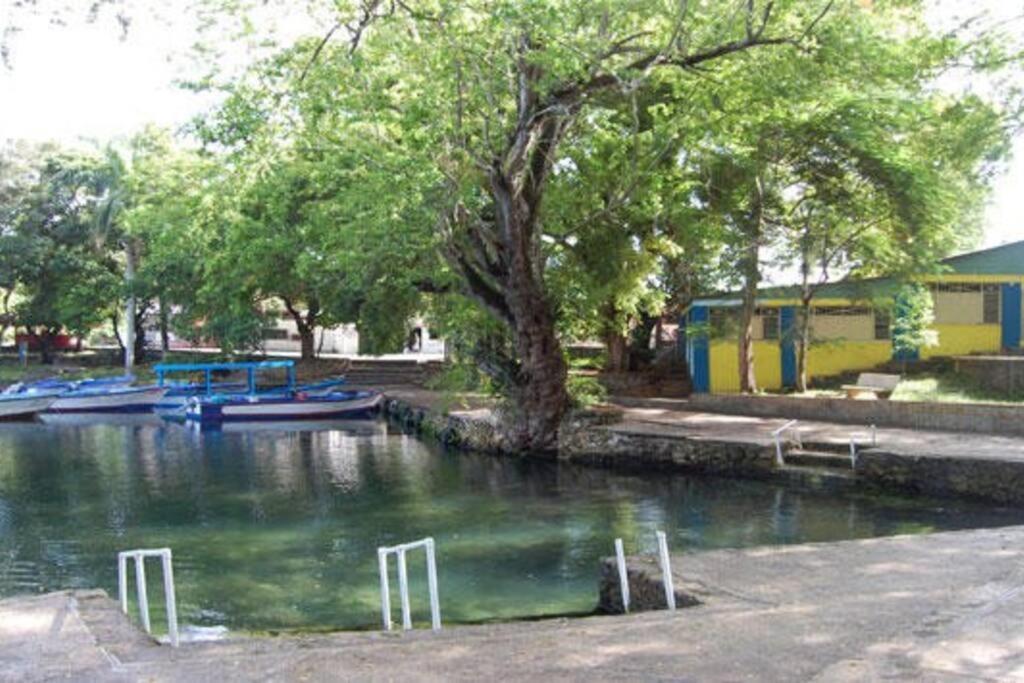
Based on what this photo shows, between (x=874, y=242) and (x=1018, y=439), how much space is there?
6748mm

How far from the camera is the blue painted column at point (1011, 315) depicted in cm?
2731

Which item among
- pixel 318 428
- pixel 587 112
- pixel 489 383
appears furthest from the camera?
pixel 318 428

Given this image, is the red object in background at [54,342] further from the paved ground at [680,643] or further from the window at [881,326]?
the paved ground at [680,643]

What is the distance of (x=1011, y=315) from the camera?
2739 cm

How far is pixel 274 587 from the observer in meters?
12.4

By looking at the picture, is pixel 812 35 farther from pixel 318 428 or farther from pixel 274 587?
pixel 318 428

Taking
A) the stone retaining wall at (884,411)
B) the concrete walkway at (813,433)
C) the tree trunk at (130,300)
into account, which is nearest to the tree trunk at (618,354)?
the concrete walkway at (813,433)

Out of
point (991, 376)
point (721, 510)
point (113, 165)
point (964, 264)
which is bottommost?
point (721, 510)

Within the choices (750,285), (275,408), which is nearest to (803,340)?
(750,285)

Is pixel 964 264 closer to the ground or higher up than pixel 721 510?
higher up

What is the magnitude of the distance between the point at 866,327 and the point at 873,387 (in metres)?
4.11

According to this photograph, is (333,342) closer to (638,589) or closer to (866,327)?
(866,327)

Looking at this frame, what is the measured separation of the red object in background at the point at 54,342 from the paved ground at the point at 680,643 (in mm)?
53751

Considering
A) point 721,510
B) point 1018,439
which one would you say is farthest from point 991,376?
point 721,510
